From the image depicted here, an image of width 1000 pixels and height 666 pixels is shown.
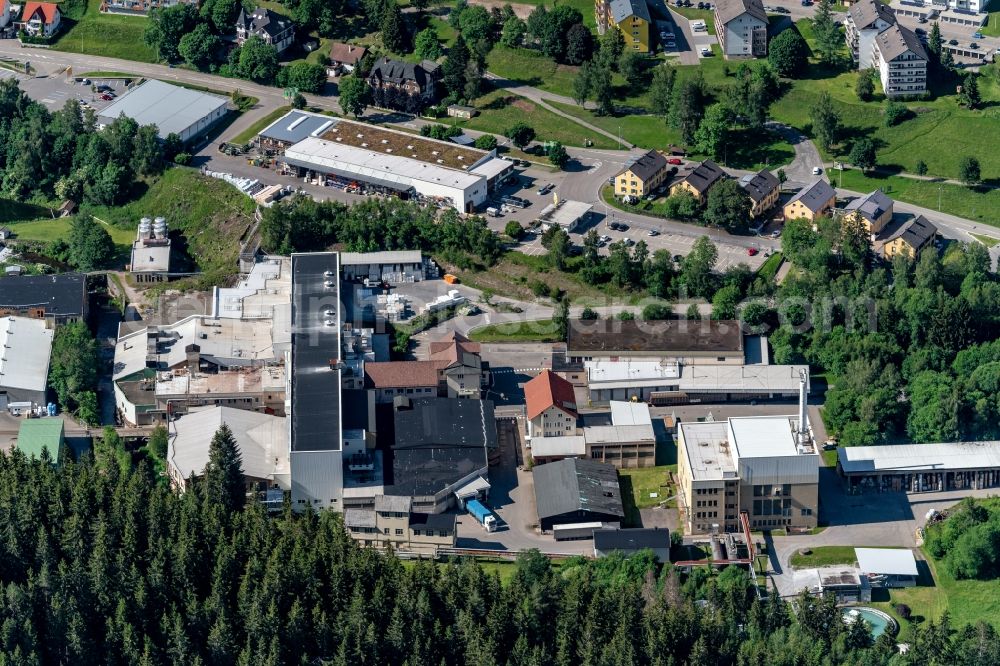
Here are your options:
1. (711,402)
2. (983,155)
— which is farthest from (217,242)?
(983,155)

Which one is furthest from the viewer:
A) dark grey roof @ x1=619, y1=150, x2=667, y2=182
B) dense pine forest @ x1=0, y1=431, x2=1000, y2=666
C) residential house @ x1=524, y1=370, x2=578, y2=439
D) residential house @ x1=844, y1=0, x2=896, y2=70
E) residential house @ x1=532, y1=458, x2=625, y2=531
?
residential house @ x1=844, y1=0, x2=896, y2=70

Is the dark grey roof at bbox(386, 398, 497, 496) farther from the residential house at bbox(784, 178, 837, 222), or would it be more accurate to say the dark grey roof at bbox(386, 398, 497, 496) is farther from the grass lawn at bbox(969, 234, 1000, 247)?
the grass lawn at bbox(969, 234, 1000, 247)

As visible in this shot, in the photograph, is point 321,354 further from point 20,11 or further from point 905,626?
point 20,11

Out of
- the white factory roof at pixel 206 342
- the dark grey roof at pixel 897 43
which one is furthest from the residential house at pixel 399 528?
the dark grey roof at pixel 897 43

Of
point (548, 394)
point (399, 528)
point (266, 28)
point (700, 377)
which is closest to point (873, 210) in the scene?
point (700, 377)

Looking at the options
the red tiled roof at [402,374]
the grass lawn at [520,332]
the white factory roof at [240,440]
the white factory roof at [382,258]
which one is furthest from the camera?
the white factory roof at [382,258]

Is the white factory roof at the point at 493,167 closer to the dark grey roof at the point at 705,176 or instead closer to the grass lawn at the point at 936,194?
the dark grey roof at the point at 705,176

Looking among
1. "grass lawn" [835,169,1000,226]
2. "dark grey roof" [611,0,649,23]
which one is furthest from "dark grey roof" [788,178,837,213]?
"dark grey roof" [611,0,649,23]
